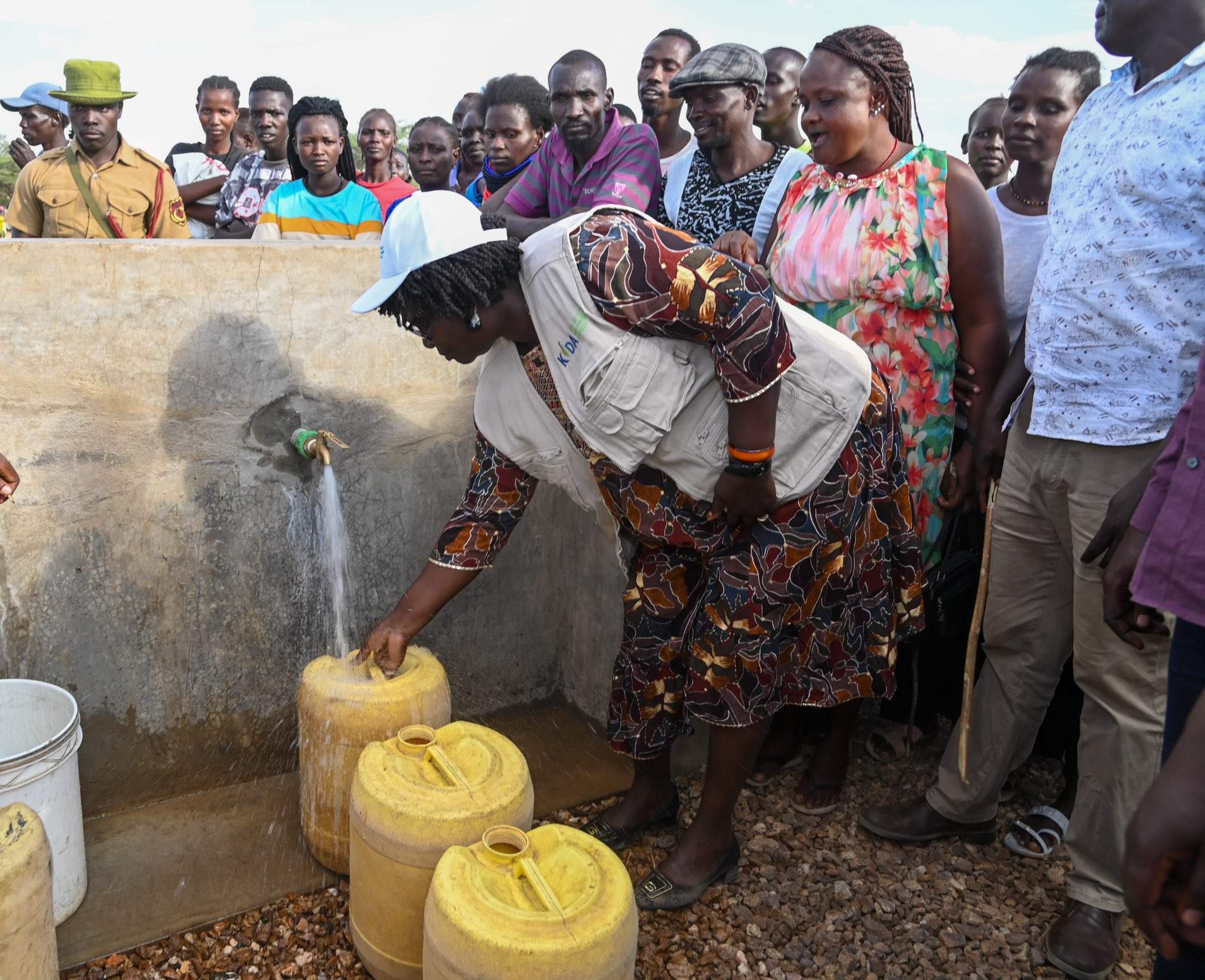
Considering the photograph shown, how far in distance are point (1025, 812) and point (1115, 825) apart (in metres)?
0.79

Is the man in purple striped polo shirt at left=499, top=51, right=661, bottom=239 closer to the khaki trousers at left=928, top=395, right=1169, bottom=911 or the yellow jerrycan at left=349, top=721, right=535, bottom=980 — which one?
the khaki trousers at left=928, top=395, right=1169, bottom=911

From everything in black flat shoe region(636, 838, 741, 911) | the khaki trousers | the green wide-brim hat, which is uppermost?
the green wide-brim hat

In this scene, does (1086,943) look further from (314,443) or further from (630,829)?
(314,443)

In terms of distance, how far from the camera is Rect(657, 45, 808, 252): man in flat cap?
3.17 metres

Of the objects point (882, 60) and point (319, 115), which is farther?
point (319, 115)

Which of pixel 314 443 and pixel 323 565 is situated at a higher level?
pixel 314 443

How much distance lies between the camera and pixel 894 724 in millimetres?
3395

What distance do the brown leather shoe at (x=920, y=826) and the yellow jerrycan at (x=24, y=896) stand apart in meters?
2.08

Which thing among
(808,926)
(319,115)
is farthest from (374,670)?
(319,115)

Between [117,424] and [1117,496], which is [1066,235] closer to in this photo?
[1117,496]

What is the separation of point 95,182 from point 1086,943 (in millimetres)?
4608

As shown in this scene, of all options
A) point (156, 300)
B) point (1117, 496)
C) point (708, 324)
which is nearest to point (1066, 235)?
point (1117, 496)

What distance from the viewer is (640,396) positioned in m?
2.16

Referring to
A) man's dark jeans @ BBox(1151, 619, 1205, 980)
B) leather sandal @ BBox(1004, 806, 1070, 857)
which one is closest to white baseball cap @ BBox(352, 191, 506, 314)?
man's dark jeans @ BBox(1151, 619, 1205, 980)
